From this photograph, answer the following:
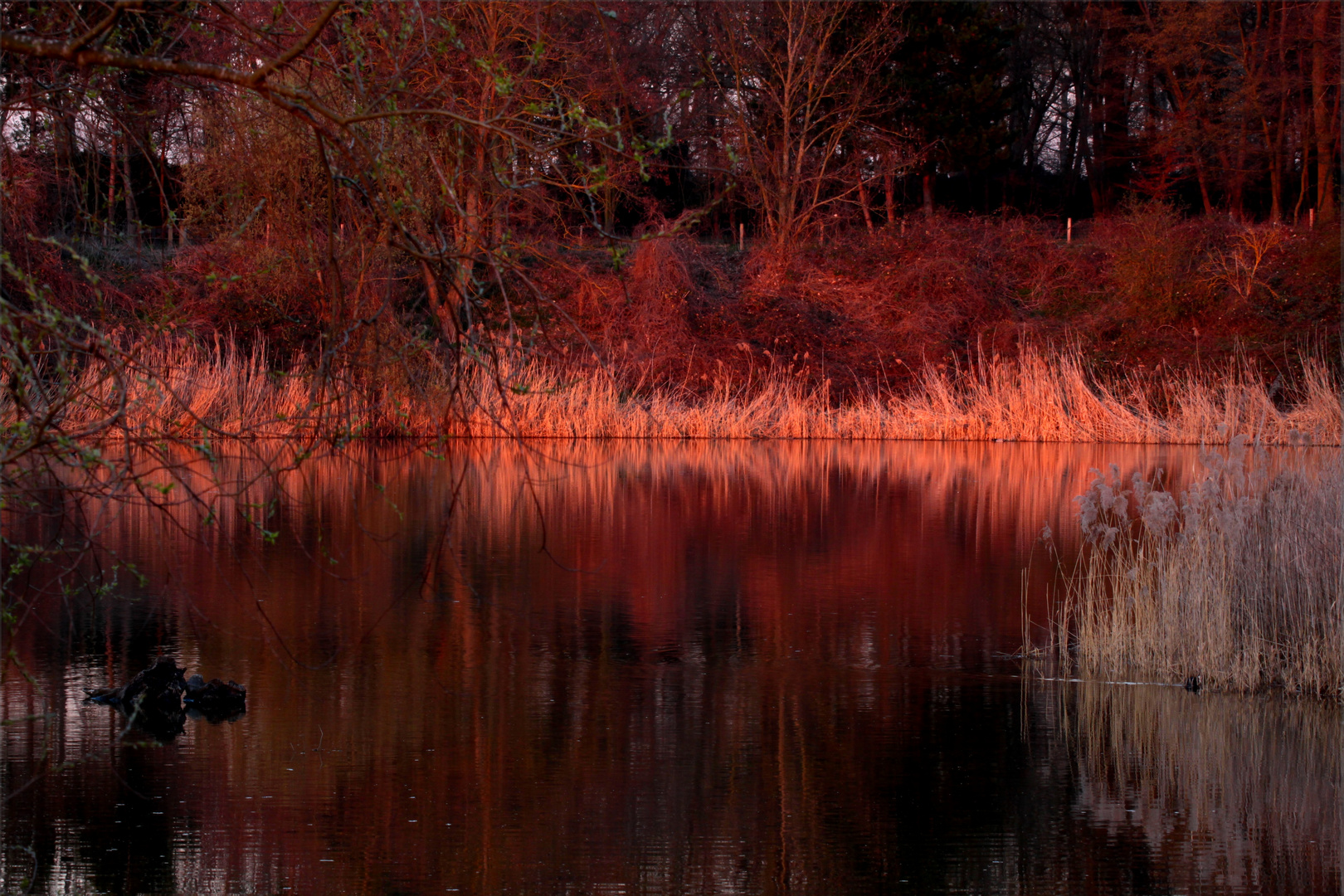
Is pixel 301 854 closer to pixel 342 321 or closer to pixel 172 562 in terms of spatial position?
pixel 342 321

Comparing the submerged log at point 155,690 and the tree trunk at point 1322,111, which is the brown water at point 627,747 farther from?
the tree trunk at point 1322,111

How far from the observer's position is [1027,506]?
39.0 ft

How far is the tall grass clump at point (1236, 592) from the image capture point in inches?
219

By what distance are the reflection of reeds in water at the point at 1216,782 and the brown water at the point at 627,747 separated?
1 cm

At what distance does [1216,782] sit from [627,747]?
1.89 meters

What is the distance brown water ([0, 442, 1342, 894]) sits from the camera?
12.0 feet

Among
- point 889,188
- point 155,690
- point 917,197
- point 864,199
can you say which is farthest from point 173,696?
point 917,197

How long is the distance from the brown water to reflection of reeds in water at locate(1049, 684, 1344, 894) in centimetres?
1

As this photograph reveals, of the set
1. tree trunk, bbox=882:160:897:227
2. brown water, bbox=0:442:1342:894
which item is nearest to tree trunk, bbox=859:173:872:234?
tree trunk, bbox=882:160:897:227

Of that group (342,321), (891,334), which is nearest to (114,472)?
(342,321)

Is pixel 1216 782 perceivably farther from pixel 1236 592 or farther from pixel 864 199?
pixel 864 199

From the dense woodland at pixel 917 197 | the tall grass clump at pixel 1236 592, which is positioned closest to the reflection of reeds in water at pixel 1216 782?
the tall grass clump at pixel 1236 592

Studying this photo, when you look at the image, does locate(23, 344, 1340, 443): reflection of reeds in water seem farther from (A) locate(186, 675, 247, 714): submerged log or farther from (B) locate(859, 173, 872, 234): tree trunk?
(B) locate(859, 173, 872, 234): tree trunk

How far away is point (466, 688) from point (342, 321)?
8.50ft
